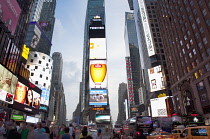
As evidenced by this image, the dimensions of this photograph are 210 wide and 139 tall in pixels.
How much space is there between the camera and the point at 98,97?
7850 cm

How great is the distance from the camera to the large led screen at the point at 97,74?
268 feet

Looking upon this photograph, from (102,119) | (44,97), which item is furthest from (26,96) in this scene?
(102,119)

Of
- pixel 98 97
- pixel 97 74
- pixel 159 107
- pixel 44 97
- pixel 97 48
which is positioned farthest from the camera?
pixel 97 48

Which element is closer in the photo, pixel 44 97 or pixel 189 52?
pixel 189 52

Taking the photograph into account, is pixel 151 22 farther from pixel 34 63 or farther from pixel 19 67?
pixel 19 67

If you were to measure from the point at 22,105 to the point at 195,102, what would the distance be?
48.8m

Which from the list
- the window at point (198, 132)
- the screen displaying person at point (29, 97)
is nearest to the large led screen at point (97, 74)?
the screen displaying person at point (29, 97)

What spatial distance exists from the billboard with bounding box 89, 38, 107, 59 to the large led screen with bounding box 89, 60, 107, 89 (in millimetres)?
3335

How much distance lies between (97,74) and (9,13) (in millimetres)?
55542

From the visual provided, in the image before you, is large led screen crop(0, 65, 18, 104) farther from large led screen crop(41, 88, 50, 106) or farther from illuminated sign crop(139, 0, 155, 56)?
illuminated sign crop(139, 0, 155, 56)

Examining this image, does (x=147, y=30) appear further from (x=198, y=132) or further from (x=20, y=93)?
(x=198, y=132)

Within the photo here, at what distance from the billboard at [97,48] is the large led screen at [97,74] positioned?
334cm

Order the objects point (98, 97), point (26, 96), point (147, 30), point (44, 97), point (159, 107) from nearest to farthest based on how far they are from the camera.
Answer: point (26, 96) < point (44, 97) < point (159, 107) < point (98, 97) < point (147, 30)

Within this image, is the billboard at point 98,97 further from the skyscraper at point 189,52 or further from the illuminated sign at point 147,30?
the illuminated sign at point 147,30
